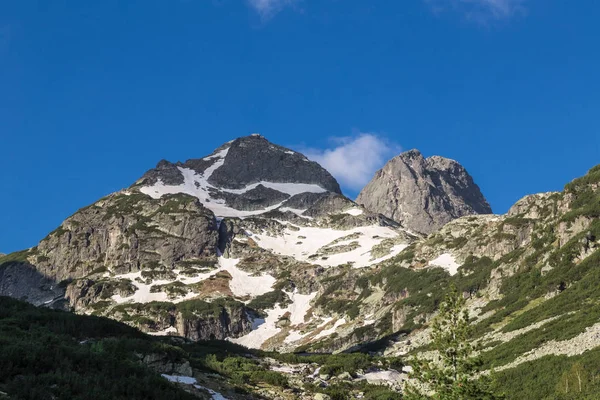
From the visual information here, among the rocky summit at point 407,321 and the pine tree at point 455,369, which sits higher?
the rocky summit at point 407,321

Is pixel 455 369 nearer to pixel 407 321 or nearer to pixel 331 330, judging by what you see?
pixel 407 321

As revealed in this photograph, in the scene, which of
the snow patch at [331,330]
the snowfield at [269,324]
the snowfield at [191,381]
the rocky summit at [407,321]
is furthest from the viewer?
the snowfield at [269,324]

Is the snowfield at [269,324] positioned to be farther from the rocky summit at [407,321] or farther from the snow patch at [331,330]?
the snow patch at [331,330]

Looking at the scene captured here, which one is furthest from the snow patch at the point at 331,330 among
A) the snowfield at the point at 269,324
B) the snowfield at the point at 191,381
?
the snowfield at the point at 191,381

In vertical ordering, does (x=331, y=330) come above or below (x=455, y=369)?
above

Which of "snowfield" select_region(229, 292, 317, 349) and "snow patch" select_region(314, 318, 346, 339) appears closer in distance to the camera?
"snow patch" select_region(314, 318, 346, 339)

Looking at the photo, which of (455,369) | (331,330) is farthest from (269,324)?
(455,369)

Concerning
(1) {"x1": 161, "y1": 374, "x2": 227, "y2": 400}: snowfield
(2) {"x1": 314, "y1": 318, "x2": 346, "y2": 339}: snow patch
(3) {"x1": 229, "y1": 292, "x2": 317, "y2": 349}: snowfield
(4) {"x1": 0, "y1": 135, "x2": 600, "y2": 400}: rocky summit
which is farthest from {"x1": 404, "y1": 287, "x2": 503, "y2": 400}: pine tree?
(3) {"x1": 229, "y1": 292, "x2": 317, "y2": 349}: snowfield

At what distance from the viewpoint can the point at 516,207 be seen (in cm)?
16400

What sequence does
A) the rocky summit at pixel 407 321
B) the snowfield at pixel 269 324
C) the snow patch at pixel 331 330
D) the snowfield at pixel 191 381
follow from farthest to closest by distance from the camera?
the snowfield at pixel 269 324
the snow patch at pixel 331 330
the rocky summit at pixel 407 321
the snowfield at pixel 191 381

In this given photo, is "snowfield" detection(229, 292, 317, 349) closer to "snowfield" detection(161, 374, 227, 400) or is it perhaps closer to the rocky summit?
the rocky summit

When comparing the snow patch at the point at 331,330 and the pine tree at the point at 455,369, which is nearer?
the pine tree at the point at 455,369

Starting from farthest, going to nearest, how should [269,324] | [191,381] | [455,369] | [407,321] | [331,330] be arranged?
[269,324]
[331,330]
[407,321]
[191,381]
[455,369]

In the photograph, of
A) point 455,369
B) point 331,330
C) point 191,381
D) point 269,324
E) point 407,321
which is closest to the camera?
point 455,369
